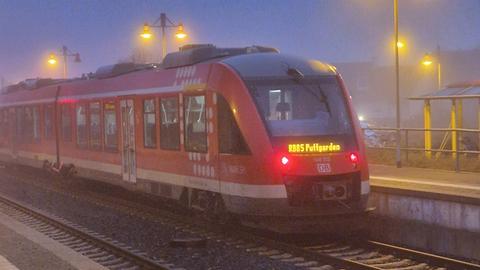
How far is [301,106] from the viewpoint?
11.6m

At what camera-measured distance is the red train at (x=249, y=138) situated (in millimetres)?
10852

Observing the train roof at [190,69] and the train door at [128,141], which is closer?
the train roof at [190,69]

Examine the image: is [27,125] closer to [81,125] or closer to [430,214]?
[81,125]

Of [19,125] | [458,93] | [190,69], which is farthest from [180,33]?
[190,69]

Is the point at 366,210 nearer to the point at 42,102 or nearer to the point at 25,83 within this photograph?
the point at 42,102

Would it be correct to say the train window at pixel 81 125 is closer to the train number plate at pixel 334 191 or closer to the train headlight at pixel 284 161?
the train headlight at pixel 284 161

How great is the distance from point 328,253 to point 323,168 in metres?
1.25

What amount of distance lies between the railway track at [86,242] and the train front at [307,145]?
194 cm

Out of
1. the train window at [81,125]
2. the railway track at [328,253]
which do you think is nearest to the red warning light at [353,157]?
the railway track at [328,253]

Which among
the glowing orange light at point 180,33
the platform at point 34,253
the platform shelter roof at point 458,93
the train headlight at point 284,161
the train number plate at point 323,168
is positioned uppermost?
the glowing orange light at point 180,33

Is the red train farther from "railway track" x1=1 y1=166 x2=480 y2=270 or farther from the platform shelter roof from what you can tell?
the platform shelter roof

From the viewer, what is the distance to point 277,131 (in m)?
11.0

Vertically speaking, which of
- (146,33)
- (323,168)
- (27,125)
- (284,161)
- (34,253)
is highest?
(146,33)

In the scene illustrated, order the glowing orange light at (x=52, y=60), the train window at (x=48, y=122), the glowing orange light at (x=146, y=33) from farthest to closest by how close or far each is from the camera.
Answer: the glowing orange light at (x=52, y=60), the glowing orange light at (x=146, y=33), the train window at (x=48, y=122)
